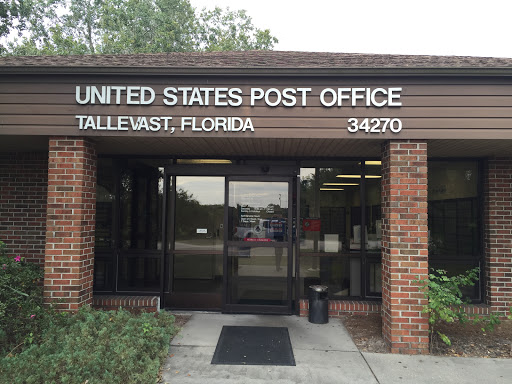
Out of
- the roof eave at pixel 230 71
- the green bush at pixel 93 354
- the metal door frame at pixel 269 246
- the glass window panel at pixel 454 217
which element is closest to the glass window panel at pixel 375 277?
the glass window panel at pixel 454 217

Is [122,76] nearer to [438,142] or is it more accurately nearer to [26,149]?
[26,149]

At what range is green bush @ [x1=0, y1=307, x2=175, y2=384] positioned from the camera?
138 inches

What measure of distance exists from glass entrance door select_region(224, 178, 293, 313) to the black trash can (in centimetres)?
53

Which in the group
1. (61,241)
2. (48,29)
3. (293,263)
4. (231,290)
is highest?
(48,29)

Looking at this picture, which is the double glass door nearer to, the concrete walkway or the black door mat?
the black door mat

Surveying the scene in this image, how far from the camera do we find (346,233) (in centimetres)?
637

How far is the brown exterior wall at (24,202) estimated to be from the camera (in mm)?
6309

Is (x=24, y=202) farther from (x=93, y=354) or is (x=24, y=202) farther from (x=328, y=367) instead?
(x=328, y=367)

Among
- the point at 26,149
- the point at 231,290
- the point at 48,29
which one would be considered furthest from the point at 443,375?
the point at 48,29

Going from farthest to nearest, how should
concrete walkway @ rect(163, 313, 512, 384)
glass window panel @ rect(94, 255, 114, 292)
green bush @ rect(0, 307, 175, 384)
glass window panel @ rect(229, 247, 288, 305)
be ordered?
glass window panel @ rect(94, 255, 114, 292) → glass window panel @ rect(229, 247, 288, 305) → concrete walkway @ rect(163, 313, 512, 384) → green bush @ rect(0, 307, 175, 384)

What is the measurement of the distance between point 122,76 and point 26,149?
2.59m

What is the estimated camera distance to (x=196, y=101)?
488cm

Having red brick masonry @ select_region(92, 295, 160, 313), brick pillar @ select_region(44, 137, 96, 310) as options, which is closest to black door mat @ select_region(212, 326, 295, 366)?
red brick masonry @ select_region(92, 295, 160, 313)

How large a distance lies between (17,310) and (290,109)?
4281mm
